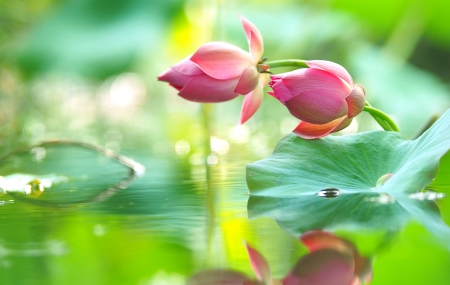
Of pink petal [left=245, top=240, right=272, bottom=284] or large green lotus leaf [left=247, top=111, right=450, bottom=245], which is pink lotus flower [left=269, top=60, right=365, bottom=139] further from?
pink petal [left=245, top=240, right=272, bottom=284]

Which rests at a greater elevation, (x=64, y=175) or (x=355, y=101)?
(x=355, y=101)

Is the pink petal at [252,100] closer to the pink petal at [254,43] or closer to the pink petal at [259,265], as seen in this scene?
the pink petal at [254,43]

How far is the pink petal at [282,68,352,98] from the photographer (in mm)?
422

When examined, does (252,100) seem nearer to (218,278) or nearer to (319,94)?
(319,94)

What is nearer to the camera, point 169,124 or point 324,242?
point 324,242

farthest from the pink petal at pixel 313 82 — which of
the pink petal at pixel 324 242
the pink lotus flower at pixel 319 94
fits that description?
the pink petal at pixel 324 242

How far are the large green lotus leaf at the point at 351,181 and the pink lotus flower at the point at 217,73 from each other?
0.19ft

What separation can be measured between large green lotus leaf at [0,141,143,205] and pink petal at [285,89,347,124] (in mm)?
179

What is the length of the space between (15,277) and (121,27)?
1.64 m

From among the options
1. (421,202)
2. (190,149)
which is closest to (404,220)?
(421,202)

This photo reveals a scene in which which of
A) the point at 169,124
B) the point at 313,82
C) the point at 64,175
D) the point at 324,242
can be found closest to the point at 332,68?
the point at 313,82

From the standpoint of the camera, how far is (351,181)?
460mm

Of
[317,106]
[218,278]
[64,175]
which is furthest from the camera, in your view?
[64,175]

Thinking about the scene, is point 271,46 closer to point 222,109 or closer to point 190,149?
point 222,109
